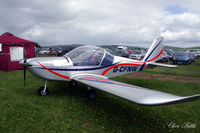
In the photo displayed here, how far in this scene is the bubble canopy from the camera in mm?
5589

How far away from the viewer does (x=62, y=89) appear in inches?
260

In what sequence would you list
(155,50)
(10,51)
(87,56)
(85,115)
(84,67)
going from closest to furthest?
(85,115) < (84,67) < (87,56) < (155,50) < (10,51)

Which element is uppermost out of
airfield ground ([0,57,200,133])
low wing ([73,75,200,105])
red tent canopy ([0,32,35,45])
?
red tent canopy ([0,32,35,45])

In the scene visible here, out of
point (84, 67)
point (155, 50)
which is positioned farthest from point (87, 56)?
point (155, 50)

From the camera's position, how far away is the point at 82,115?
414 cm

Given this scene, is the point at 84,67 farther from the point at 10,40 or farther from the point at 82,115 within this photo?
the point at 10,40

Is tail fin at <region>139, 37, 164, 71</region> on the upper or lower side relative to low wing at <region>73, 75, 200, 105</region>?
upper

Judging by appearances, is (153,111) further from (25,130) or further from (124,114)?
(25,130)

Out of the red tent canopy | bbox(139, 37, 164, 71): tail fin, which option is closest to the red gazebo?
the red tent canopy

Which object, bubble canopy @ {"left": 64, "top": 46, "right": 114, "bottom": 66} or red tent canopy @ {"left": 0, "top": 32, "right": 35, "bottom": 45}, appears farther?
red tent canopy @ {"left": 0, "top": 32, "right": 35, "bottom": 45}

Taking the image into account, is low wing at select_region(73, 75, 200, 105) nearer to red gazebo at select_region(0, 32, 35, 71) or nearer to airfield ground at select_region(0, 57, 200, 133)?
airfield ground at select_region(0, 57, 200, 133)

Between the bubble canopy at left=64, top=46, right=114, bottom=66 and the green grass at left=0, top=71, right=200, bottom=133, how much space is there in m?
1.42

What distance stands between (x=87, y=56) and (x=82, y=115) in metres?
2.46

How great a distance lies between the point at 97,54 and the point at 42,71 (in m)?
2.28
